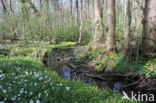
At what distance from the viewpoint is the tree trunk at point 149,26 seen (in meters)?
5.05

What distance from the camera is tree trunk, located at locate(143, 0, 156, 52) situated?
505 centimetres

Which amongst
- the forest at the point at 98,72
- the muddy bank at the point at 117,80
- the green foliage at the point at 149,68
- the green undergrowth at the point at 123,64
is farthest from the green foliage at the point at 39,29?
the green foliage at the point at 149,68

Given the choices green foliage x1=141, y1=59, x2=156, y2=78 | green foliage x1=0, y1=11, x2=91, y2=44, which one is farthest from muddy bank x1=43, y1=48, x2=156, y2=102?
green foliage x1=0, y1=11, x2=91, y2=44

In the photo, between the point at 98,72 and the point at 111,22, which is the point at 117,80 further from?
the point at 111,22

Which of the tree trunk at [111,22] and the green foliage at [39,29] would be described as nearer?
the tree trunk at [111,22]

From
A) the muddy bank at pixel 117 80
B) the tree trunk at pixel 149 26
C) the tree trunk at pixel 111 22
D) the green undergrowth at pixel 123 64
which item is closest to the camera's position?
the muddy bank at pixel 117 80

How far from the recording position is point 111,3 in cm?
679

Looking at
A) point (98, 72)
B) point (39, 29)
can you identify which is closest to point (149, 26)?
point (98, 72)

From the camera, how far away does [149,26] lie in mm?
5191

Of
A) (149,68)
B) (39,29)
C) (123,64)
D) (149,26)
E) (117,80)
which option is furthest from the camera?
(39,29)

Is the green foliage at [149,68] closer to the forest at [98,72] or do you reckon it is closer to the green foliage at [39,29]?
the forest at [98,72]

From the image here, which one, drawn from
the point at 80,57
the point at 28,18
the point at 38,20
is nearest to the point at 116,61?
the point at 80,57

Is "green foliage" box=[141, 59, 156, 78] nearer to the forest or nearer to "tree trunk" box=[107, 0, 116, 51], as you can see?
the forest

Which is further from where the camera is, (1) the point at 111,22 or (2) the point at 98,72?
(1) the point at 111,22
